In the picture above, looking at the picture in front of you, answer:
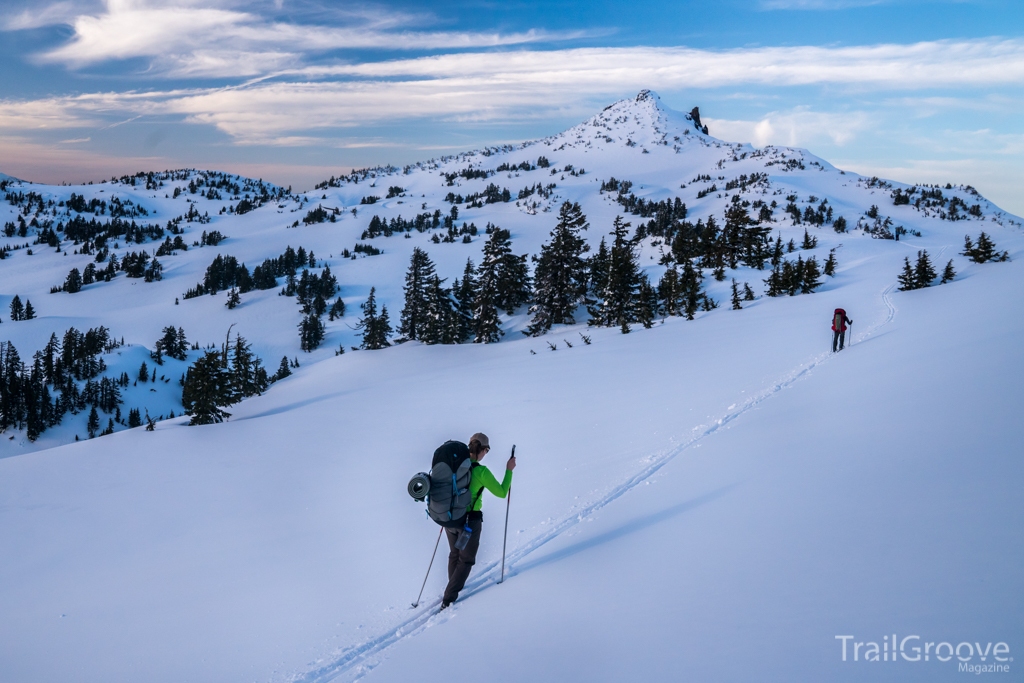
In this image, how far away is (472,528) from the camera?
6.21 m

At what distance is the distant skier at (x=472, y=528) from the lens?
Answer: 606 centimetres

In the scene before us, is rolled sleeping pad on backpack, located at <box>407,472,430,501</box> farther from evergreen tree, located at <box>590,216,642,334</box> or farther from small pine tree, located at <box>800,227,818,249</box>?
small pine tree, located at <box>800,227,818,249</box>

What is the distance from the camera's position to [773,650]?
143 inches

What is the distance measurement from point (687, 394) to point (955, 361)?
5961 mm

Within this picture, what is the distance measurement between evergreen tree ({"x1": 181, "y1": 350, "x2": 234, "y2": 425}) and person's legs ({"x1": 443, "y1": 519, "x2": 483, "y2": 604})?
23.5 metres

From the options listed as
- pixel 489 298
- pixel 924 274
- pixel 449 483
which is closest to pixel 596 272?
pixel 489 298

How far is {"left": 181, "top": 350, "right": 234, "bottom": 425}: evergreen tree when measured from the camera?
2520cm

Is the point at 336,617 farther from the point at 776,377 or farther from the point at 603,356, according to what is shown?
the point at 603,356

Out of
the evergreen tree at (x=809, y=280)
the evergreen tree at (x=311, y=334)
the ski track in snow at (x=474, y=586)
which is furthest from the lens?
the evergreen tree at (x=311, y=334)

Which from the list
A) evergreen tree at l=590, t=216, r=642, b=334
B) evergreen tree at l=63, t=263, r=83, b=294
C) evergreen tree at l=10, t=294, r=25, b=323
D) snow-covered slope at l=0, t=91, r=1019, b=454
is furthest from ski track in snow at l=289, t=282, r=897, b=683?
evergreen tree at l=63, t=263, r=83, b=294

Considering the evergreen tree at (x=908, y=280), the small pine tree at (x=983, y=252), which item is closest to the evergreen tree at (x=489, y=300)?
the evergreen tree at (x=908, y=280)

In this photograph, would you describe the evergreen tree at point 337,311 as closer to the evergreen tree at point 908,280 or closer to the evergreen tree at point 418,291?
the evergreen tree at point 418,291

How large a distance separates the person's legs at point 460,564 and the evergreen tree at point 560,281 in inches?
1391

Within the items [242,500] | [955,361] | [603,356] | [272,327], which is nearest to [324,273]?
[272,327]
